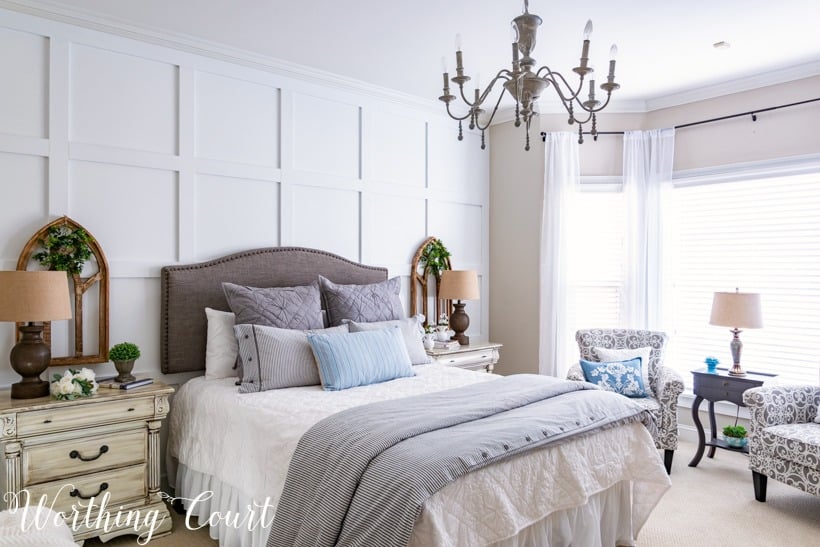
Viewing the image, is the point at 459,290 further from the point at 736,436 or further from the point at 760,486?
the point at 760,486

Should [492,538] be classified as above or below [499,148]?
below

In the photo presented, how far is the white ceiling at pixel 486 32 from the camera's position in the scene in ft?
10.2

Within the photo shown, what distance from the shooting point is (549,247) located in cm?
497

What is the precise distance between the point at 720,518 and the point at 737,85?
3.23 metres

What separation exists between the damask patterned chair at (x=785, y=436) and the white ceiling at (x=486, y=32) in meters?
2.25

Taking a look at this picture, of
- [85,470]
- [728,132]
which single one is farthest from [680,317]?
[85,470]

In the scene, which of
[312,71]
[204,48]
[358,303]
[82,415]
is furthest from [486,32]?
[82,415]

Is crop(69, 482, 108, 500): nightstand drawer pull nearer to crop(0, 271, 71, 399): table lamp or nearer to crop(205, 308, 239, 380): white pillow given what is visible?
crop(0, 271, 71, 399): table lamp

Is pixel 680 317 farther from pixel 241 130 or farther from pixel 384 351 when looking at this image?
pixel 241 130

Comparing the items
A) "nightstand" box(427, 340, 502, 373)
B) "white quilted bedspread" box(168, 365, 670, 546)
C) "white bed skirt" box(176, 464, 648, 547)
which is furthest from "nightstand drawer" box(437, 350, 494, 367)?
"white bed skirt" box(176, 464, 648, 547)

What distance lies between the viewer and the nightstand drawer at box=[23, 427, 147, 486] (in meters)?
2.61

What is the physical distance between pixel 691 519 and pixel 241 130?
3692mm

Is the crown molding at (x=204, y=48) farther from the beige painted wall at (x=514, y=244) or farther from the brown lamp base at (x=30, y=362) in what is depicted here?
the brown lamp base at (x=30, y=362)

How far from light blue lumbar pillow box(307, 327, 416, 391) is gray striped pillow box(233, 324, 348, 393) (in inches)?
3.1
